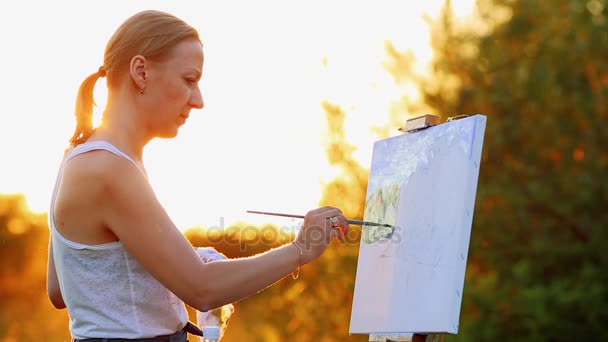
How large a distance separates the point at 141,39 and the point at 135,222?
Answer: 36 cm

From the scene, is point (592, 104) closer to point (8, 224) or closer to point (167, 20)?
point (167, 20)

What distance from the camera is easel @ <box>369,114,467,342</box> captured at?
215 cm

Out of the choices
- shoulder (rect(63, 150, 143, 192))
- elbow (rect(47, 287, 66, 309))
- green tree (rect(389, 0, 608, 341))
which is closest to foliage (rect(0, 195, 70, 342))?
green tree (rect(389, 0, 608, 341))

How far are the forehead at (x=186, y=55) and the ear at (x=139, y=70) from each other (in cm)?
5

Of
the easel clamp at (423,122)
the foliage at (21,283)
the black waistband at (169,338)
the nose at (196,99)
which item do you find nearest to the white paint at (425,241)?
the easel clamp at (423,122)

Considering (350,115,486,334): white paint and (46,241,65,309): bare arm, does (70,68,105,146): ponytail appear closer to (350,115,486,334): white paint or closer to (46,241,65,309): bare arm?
(46,241,65,309): bare arm

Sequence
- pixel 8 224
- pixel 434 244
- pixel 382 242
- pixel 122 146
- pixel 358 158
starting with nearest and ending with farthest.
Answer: pixel 122 146 → pixel 434 244 → pixel 382 242 → pixel 358 158 → pixel 8 224

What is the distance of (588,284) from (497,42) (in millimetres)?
1617

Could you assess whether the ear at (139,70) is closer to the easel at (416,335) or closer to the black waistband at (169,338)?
the black waistband at (169,338)

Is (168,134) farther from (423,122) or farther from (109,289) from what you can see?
(423,122)

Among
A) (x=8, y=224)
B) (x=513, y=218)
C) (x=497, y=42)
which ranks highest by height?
(x=497, y=42)

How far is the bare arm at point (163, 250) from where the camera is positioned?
155cm

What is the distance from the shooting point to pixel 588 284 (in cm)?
535

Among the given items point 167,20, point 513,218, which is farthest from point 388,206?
point 513,218
